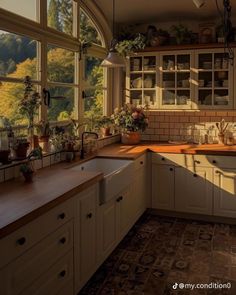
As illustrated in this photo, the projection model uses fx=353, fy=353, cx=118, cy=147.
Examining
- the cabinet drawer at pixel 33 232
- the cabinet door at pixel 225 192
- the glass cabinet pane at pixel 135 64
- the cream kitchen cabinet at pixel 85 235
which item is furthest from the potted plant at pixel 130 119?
the cabinet drawer at pixel 33 232

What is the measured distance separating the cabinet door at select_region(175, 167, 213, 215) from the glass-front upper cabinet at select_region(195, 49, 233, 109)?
0.89m

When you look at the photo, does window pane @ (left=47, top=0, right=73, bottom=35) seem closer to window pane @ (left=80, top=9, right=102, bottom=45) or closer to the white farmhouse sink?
window pane @ (left=80, top=9, right=102, bottom=45)

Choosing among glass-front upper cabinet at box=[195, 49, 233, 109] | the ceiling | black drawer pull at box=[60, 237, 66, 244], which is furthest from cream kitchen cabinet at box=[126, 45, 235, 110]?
black drawer pull at box=[60, 237, 66, 244]

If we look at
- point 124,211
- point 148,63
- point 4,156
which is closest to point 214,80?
point 148,63

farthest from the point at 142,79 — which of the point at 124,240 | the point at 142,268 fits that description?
the point at 142,268

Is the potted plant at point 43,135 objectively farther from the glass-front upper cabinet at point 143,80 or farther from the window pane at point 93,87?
the glass-front upper cabinet at point 143,80

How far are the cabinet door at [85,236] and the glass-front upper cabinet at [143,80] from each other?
2.25 m

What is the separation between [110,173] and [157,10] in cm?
238

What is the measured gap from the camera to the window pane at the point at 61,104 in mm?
3510

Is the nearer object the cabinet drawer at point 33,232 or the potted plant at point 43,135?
the cabinet drawer at point 33,232

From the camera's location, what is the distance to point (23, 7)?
3006mm

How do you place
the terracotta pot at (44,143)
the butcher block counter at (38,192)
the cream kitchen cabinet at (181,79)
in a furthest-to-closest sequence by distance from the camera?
the cream kitchen cabinet at (181,79), the terracotta pot at (44,143), the butcher block counter at (38,192)

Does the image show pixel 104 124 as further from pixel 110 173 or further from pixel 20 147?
pixel 20 147

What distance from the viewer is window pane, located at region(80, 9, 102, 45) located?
4.10 m
